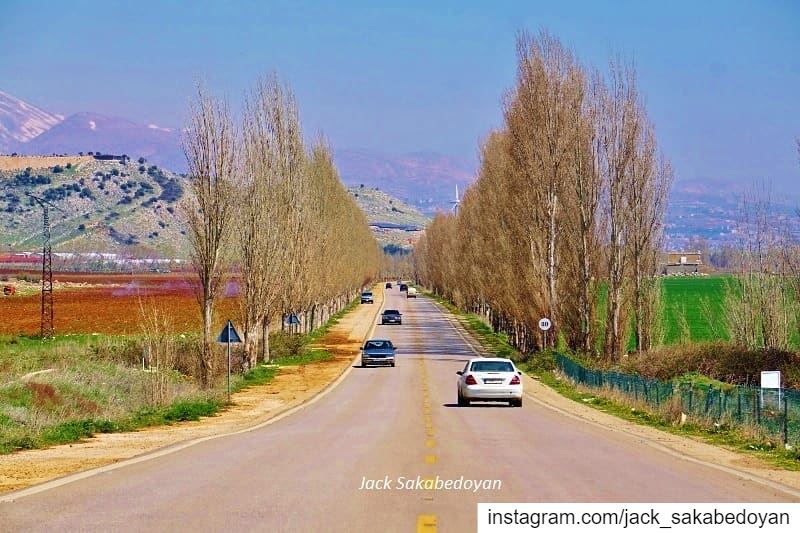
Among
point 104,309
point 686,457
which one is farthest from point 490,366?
point 104,309

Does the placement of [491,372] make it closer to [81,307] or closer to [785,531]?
[785,531]

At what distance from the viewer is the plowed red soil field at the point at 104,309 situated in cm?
7178

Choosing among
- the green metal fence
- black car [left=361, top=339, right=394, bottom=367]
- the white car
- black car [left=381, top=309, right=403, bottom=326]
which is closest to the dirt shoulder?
black car [left=361, top=339, right=394, bottom=367]

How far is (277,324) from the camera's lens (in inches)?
Answer: 2948

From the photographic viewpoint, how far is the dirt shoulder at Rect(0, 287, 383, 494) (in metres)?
16.8

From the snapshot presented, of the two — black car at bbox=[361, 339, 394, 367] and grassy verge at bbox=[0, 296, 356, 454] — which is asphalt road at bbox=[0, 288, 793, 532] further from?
black car at bbox=[361, 339, 394, 367]

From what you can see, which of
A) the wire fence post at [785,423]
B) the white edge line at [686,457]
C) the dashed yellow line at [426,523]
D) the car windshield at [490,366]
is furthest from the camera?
the car windshield at [490,366]

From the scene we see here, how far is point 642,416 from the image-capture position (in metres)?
30.8

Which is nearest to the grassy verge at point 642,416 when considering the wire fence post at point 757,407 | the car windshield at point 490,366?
the wire fence post at point 757,407

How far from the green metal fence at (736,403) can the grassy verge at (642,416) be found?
0.29 m

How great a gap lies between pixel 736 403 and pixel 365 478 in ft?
42.5

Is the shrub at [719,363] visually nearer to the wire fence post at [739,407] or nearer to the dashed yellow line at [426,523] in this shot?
the wire fence post at [739,407]

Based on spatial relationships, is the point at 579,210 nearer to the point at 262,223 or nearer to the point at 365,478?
the point at 262,223

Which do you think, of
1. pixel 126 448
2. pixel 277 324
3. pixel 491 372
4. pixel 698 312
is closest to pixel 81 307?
pixel 277 324
